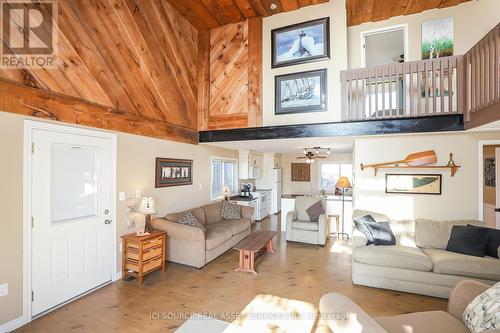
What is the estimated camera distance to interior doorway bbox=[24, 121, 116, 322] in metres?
2.56

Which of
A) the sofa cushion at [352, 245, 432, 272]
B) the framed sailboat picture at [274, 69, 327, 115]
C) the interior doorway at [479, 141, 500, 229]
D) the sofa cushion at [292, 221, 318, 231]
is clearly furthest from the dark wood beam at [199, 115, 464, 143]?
the interior doorway at [479, 141, 500, 229]

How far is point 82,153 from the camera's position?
3096 millimetres

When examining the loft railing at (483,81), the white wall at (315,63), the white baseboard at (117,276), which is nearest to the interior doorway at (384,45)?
the white wall at (315,63)

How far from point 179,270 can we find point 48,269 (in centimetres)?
167

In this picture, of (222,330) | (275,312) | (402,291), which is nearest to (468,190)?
(402,291)

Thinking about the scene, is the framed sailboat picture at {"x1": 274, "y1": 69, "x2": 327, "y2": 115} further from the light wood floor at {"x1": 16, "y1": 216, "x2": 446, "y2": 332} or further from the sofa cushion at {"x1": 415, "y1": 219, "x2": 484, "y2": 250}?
the light wood floor at {"x1": 16, "y1": 216, "x2": 446, "y2": 332}

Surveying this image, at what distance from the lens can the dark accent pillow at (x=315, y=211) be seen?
5.21 meters

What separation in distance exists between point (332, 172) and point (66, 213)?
8196 mm

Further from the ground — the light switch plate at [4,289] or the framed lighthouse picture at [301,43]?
the framed lighthouse picture at [301,43]

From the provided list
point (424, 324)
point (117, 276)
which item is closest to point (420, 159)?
point (424, 324)

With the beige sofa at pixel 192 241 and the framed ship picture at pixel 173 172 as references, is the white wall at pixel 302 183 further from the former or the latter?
the beige sofa at pixel 192 241

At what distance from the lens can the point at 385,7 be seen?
14.0 ft

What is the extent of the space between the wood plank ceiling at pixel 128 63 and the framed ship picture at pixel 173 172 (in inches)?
21.8

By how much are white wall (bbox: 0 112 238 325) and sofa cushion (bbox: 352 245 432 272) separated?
3.35 m
